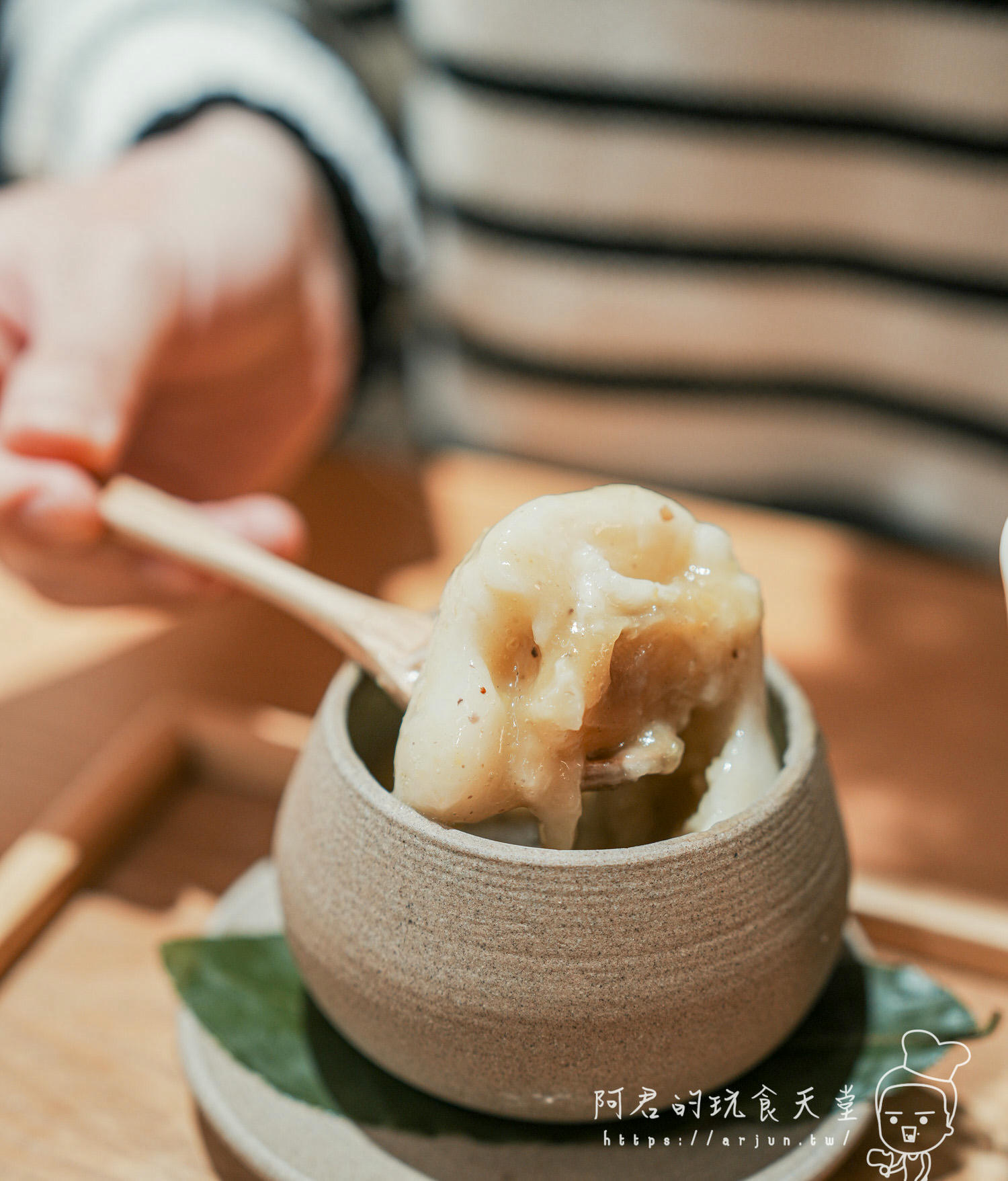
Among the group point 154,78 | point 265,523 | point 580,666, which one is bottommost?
point 265,523

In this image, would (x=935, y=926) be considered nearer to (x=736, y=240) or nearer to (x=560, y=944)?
(x=560, y=944)

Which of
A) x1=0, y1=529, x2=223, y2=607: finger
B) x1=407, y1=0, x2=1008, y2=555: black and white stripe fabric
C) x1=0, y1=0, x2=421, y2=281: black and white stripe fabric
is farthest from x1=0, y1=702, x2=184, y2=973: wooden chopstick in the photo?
x1=407, y1=0, x2=1008, y2=555: black and white stripe fabric

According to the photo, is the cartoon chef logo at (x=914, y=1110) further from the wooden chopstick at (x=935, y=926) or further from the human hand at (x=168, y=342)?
the human hand at (x=168, y=342)

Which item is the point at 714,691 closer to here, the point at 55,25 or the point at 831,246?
the point at 831,246

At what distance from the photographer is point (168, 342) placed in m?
0.89

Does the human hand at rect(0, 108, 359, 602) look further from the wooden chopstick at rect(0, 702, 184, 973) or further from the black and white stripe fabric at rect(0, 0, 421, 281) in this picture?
the wooden chopstick at rect(0, 702, 184, 973)

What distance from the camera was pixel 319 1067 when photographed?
1.80ft

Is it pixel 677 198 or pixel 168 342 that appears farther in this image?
pixel 677 198

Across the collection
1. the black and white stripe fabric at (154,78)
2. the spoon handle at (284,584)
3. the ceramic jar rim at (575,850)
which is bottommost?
the ceramic jar rim at (575,850)

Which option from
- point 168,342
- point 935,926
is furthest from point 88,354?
point 935,926

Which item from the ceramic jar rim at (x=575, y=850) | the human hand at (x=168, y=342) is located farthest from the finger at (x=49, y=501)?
the ceramic jar rim at (x=575, y=850)

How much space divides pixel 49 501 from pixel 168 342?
0.23 m

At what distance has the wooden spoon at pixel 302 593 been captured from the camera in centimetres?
55

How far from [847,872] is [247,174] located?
915 millimetres
